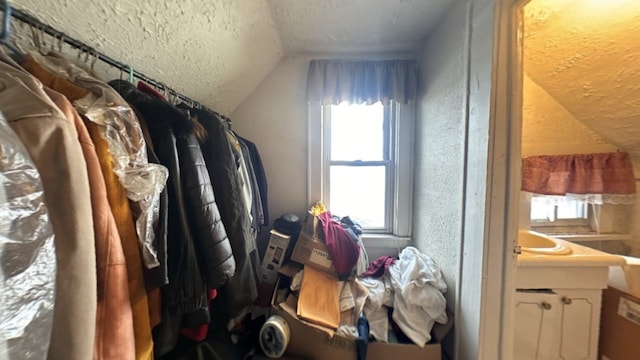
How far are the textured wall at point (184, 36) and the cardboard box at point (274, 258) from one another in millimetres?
1020

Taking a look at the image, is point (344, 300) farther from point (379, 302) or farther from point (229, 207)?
point (229, 207)

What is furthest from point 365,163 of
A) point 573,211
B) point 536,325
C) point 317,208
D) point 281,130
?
point 573,211

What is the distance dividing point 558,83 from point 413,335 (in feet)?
5.39

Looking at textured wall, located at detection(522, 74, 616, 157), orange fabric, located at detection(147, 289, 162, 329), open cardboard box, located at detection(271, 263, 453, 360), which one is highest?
textured wall, located at detection(522, 74, 616, 157)

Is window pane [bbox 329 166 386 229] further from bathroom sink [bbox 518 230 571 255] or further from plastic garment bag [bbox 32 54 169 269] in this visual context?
plastic garment bag [bbox 32 54 169 269]

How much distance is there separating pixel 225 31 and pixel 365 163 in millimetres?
1262

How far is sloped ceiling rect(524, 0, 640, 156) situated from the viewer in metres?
1.01

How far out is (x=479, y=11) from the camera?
0.92 meters

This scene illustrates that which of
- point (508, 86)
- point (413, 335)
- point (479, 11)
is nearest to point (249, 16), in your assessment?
point (479, 11)

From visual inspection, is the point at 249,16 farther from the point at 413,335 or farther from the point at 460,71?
the point at 413,335

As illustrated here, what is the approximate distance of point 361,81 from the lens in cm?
161

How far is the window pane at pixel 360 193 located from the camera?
1.82 metres

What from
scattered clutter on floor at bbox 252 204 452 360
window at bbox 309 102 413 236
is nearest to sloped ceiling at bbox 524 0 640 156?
window at bbox 309 102 413 236

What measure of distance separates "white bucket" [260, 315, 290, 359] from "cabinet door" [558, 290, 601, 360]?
1346mm
